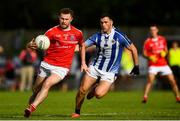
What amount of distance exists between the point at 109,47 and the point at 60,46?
3.57 ft

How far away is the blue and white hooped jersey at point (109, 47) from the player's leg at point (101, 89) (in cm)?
29

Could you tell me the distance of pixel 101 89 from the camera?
17344mm

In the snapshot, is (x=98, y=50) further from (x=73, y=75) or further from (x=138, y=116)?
(x=73, y=75)

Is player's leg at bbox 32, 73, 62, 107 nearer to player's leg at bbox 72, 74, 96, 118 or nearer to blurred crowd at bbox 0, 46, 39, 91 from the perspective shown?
player's leg at bbox 72, 74, 96, 118

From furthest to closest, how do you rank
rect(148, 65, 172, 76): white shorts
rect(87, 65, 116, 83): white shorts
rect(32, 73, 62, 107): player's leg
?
rect(148, 65, 172, 76): white shorts, rect(87, 65, 116, 83): white shorts, rect(32, 73, 62, 107): player's leg

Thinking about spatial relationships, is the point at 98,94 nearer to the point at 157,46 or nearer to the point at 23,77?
the point at 157,46

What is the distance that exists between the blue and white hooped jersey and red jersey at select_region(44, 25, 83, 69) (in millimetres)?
533

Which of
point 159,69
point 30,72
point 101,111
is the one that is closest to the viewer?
point 101,111

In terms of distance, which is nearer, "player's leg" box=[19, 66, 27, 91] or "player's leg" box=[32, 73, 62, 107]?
"player's leg" box=[32, 73, 62, 107]

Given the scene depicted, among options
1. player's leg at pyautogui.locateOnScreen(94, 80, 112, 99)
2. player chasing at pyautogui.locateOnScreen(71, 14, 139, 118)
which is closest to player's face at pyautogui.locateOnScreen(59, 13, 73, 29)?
player chasing at pyautogui.locateOnScreen(71, 14, 139, 118)

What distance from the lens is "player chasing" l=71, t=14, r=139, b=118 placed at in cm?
1728

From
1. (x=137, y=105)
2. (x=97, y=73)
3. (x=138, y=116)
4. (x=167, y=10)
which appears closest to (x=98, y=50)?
(x=97, y=73)

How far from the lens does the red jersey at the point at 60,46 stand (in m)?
16.9

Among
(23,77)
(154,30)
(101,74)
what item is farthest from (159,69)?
(23,77)
